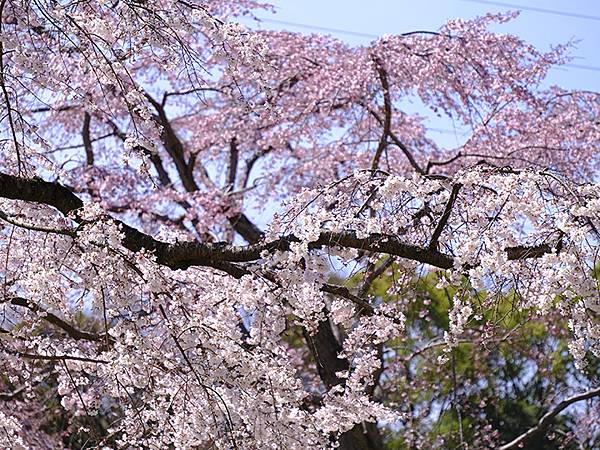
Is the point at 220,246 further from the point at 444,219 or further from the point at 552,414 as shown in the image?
the point at 552,414

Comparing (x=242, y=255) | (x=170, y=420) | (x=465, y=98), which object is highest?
(x=465, y=98)

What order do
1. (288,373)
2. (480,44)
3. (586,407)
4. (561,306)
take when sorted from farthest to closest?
1. (586,407)
2. (480,44)
3. (288,373)
4. (561,306)

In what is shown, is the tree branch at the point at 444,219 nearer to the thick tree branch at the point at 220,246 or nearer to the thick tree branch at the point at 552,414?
the thick tree branch at the point at 220,246

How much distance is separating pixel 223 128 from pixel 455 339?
5605 millimetres

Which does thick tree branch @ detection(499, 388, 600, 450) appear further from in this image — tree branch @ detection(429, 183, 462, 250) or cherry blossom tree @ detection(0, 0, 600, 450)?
tree branch @ detection(429, 183, 462, 250)

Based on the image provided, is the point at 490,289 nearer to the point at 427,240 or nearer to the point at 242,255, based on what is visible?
the point at 427,240

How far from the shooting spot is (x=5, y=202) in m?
4.07

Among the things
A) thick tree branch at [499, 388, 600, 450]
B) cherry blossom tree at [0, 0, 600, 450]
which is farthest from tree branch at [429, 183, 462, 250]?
thick tree branch at [499, 388, 600, 450]

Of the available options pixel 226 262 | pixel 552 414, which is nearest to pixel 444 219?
pixel 226 262

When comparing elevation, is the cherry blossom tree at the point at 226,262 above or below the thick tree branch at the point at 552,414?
below

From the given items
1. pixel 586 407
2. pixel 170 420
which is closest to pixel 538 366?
pixel 586 407

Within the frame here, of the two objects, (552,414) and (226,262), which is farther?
(552,414)

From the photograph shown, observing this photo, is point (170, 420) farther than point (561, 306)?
Yes

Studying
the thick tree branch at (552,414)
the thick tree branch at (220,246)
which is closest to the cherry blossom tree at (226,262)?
the thick tree branch at (220,246)
